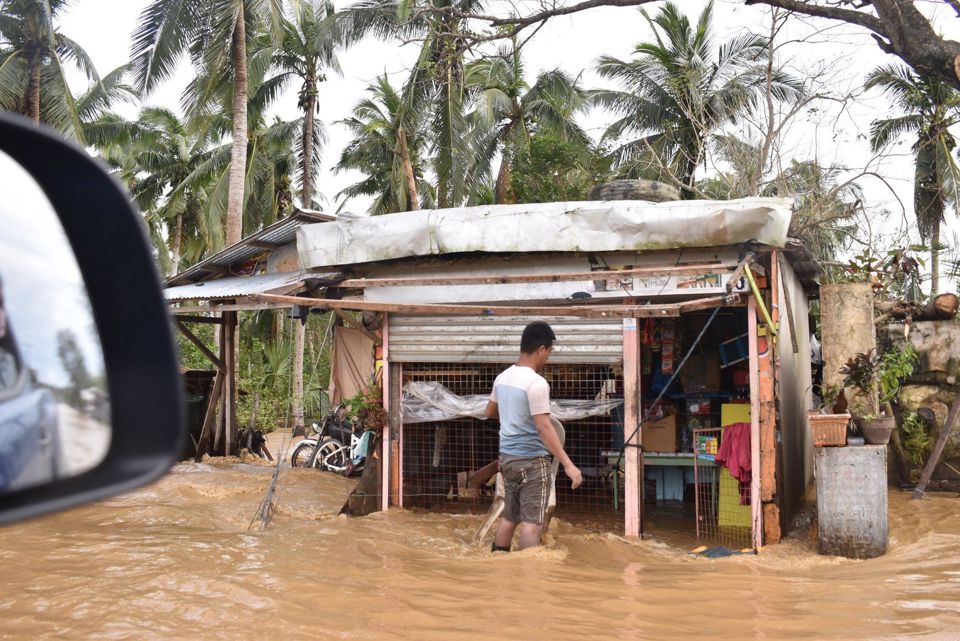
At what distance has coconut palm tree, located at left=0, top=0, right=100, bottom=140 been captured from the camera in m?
19.1

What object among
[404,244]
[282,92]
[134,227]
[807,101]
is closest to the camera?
[134,227]

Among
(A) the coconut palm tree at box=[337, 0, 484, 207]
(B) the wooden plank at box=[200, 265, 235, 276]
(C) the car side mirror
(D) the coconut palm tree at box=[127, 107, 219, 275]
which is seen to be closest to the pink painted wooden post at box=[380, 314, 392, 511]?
(B) the wooden plank at box=[200, 265, 235, 276]

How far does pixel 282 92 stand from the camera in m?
25.4

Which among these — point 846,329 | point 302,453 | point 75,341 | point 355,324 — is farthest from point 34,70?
point 75,341

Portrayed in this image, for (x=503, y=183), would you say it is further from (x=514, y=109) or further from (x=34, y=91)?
(x=34, y=91)

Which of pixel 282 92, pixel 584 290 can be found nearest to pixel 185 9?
pixel 282 92

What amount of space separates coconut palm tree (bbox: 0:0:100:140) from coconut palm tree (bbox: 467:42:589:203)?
11.0 meters

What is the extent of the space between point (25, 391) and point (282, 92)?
85.0ft

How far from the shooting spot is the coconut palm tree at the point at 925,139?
24953mm

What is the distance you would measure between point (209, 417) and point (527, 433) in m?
9.56

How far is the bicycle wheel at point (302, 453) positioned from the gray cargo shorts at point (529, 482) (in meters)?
8.48

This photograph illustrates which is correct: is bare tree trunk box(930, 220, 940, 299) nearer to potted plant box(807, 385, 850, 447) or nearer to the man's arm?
potted plant box(807, 385, 850, 447)

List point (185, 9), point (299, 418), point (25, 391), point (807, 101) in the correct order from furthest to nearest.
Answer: point (299, 418)
point (185, 9)
point (807, 101)
point (25, 391)

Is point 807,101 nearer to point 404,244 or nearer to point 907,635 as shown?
point 404,244
